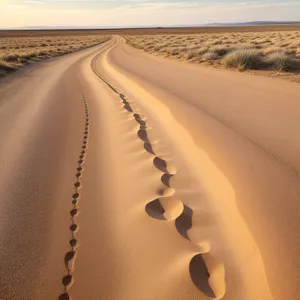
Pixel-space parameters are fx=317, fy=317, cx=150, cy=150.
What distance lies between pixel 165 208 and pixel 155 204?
0.14 m

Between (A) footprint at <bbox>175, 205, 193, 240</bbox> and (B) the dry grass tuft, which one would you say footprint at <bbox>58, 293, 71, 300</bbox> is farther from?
(B) the dry grass tuft

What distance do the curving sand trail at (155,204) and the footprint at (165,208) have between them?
0.01 metres

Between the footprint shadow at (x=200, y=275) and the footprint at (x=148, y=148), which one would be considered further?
the footprint at (x=148, y=148)

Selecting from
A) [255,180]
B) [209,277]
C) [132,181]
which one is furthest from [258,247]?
[132,181]

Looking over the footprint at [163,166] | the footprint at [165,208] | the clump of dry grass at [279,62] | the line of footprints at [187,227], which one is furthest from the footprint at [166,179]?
the clump of dry grass at [279,62]

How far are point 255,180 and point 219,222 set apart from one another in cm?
79

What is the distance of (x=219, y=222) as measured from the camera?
3.29 metres

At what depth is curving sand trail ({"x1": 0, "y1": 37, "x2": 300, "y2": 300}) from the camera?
8.39 ft

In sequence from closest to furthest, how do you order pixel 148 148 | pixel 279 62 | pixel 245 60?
pixel 148 148
pixel 279 62
pixel 245 60

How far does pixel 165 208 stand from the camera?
356 cm

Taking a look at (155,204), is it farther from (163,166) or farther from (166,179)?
(163,166)

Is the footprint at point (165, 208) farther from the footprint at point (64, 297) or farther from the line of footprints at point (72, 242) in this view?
the footprint at point (64, 297)

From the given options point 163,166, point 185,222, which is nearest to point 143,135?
point 163,166

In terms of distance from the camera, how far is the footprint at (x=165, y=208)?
3.40 m
